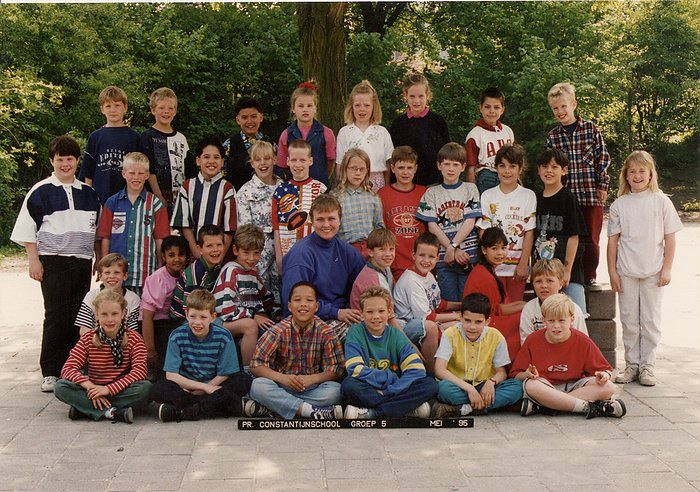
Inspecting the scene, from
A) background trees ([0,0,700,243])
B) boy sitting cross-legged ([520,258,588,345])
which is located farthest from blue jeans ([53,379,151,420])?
background trees ([0,0,700,243])

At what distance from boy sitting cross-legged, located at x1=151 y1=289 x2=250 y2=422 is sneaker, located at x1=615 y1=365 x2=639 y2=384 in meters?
2.79

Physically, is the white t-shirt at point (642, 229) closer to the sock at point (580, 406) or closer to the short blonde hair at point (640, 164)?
the short blonde hair at point (640, 164)

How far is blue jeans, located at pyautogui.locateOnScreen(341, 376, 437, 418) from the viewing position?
5258 mm

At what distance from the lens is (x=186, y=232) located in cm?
647

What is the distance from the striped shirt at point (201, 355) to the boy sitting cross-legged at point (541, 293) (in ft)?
6.50

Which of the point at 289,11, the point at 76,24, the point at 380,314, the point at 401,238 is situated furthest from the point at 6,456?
the point at 289,11

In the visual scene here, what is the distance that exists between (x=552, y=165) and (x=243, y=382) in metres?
2.73

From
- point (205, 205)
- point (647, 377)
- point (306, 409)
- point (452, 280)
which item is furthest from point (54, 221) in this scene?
point (647, 377)

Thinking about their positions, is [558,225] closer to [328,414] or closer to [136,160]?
[328,414]

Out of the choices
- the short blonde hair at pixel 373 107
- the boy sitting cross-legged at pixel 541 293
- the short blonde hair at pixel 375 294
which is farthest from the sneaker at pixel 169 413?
the short blonde hair at pixel 373 107

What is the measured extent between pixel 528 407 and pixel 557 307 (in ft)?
2.18

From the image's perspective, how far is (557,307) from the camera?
17.7 feet

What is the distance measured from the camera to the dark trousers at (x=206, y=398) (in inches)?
210

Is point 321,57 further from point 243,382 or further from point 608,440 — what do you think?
point 608,440
